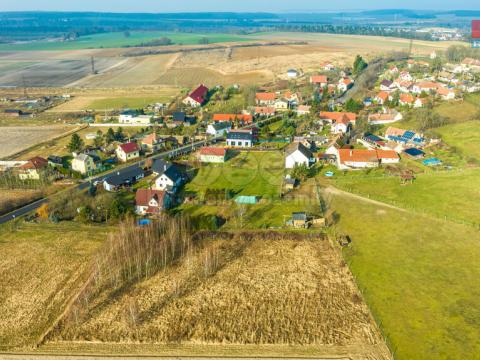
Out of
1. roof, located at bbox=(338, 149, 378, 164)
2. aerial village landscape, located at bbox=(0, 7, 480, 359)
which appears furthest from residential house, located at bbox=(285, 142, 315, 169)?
roof, located at bbox=(338, 149, 378, 164)

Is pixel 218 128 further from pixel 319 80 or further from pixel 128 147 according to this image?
pixel 319 80

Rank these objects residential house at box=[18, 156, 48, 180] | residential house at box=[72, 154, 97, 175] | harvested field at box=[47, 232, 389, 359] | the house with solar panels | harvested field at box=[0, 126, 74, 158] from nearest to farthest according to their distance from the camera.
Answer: harvested field at box=[47, 232, 389, 359], residential house at box=[18, 156, 48, 180], residential house at box=[72, 154, 97, 175], the house with solar panels, harvested field at box=[0, 126, 74, 158]

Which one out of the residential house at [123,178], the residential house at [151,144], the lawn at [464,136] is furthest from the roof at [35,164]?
the lawn at [464,136]

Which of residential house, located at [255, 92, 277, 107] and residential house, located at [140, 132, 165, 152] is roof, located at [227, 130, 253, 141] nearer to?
residential house, located at [140, 132, 165, 152]

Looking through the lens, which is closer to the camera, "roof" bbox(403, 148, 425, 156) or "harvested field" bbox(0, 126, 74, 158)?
"roof" bbox(403, 148, 425, 156)

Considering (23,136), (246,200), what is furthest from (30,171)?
(246,200)

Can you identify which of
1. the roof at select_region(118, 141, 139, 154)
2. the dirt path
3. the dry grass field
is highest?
the roof at select_region(118, 141, 139, 154)

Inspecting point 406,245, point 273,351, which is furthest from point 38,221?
point 406,245
